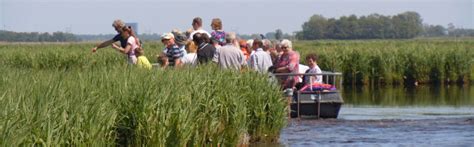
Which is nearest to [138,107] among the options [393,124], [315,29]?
[393,124]

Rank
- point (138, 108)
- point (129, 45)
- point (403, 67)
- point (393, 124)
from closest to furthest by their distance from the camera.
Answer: point (138, 108) < point (129, 45) < point (393, 124) < point (403, 67)

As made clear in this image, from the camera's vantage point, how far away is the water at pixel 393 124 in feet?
56.9

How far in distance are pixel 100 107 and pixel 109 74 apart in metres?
2.68

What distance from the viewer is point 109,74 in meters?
13.6

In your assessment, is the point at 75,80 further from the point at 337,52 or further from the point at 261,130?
the point at 337,52

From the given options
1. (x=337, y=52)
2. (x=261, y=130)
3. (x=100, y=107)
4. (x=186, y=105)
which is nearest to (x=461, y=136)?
(x=261, y=130)

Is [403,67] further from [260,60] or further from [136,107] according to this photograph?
[136,107]

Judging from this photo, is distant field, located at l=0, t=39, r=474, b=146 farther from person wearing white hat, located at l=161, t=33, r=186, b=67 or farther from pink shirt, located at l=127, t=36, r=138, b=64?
pink shirt, located at l=127, t=36, r=138, b=64

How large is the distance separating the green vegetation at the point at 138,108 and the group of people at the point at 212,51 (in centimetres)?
121

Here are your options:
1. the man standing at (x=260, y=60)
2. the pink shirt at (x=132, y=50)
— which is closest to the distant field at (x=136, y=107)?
the man standing at (x=260, y=60)

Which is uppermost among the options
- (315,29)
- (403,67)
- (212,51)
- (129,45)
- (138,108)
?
(315,29)

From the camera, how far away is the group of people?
1839 centimetres

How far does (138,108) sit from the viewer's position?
40.0ft

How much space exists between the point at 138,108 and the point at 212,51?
661 centimetres
